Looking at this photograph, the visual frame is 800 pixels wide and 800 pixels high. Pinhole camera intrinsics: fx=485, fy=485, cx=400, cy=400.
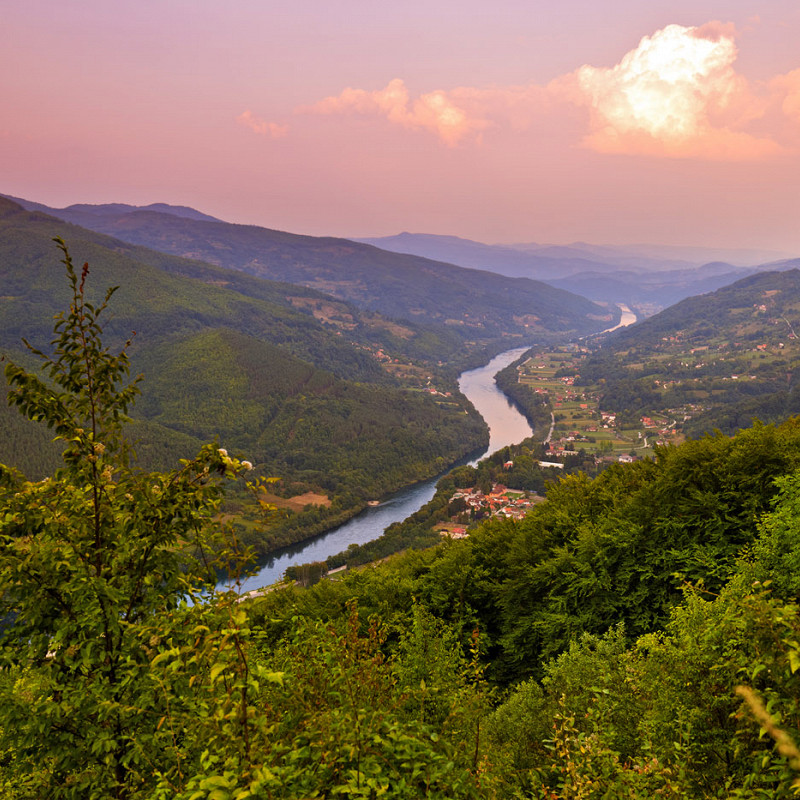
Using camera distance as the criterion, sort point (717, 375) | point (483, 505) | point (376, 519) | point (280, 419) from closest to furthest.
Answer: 1. point (483, 505)
2. point (376, 519)
3. point (280, 419)
4. point (717, 375)

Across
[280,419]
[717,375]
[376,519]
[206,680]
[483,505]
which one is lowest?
[376,519]

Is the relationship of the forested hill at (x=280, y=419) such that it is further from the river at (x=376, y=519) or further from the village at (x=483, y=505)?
the village at (x=483, y=505)

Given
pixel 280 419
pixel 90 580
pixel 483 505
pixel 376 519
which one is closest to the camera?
pixel 90 580

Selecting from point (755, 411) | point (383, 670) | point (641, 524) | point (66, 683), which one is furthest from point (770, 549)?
point (755, 411)

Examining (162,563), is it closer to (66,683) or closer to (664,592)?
(66,683)

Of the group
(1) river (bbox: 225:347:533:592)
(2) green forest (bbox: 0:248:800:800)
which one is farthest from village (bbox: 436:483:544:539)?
(2) green forest (bbox: 0:248:800:800)

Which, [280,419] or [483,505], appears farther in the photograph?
[280,419]

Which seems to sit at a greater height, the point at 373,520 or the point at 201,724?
the point at 201,724

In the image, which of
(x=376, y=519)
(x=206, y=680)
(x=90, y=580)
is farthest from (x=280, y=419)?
(x=206, y=680)

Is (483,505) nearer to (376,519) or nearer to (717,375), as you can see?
(376,519)
